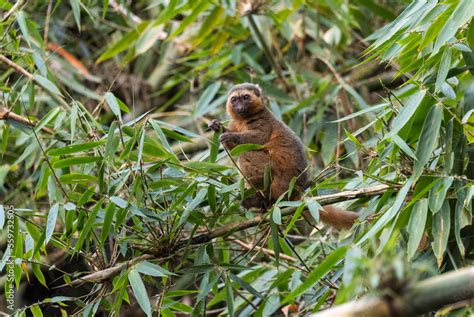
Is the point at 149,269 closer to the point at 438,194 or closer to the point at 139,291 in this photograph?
the point at 139,291

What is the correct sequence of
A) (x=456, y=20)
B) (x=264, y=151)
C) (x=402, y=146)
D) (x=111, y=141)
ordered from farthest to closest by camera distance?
(x=264, y=151), (x=111, y=141), (x=402, y=146), (x=456, y=20)

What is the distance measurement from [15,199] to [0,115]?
209 centimetres

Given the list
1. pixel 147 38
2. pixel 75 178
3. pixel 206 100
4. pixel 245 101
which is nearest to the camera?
pixel 75 178

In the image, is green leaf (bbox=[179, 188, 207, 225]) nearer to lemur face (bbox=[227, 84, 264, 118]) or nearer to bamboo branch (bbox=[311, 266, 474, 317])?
lemur face (bbox=[227, 84, 264, 118])

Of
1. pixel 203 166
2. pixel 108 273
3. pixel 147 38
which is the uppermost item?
pixel 147 38

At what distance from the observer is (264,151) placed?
17.9 ft

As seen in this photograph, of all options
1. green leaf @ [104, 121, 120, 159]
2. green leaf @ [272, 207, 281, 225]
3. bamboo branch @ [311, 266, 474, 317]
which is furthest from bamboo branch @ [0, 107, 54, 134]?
bamboo branch @ [311, 266, 474, 317]

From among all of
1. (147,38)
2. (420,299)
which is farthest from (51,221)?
(147,38)

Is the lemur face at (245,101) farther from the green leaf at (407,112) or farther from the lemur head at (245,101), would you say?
the green leaf at (407,112)

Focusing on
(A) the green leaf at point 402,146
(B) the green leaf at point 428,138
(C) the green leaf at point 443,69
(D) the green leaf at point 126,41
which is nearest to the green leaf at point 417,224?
(B) the green leaf at point 428,138

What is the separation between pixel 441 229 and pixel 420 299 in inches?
78.3

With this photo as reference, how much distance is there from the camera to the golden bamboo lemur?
4898 millimetres

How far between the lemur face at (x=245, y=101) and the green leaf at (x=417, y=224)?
2369 mm

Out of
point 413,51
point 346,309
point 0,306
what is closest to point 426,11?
point 413,51
